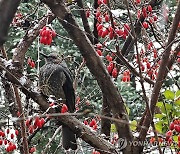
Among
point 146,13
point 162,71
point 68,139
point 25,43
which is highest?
point 146,13

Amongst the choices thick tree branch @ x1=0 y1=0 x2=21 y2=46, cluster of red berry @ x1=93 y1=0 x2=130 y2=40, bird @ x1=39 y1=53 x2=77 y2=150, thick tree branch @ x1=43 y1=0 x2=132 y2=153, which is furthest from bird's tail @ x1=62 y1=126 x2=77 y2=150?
thick tree branch @ x1=0 y1=0 x2=21 y2=46

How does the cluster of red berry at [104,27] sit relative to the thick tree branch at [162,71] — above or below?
above

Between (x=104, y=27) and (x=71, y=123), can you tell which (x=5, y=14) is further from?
(x=104, y=27)

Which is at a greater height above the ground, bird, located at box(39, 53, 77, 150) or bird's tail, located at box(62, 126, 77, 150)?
bird, located at box(39, 53, 77, 150)

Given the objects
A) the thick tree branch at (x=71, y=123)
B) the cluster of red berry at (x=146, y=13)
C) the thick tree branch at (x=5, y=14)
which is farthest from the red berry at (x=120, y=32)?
the thick tree branch at (x=5, y=14)

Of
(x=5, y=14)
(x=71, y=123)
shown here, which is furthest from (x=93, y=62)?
(x=5, y=14)

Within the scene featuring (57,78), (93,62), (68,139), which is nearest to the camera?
(93,62)

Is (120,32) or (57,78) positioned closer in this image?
(120,32)

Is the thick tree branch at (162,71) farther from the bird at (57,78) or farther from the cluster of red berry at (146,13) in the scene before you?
the bird at (57,78)

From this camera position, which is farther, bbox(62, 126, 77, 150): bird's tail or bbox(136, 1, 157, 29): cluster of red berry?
bbox(62, 126, 77, 150): bird's tail

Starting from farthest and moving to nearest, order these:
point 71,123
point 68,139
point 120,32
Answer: point 68,139 < point 120,32 < point 71,123

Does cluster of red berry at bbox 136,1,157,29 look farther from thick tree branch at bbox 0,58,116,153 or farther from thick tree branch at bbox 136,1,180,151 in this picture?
thick tree branch at bbox 0,58,116,153

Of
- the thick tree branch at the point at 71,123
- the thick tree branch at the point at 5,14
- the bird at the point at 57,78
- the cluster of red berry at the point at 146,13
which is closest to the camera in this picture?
the thick tree branch at the point at 5,14

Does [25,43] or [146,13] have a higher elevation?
[146,13]
